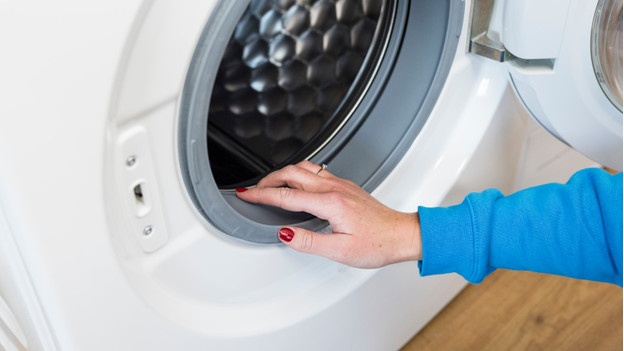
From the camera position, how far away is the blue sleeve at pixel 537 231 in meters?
0.57

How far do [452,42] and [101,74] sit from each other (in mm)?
393

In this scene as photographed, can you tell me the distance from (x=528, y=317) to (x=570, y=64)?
17.7 inches

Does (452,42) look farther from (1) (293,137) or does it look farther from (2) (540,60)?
(1) (293,137)

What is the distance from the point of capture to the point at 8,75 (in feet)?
1.14

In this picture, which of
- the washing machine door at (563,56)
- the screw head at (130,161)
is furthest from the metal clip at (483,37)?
the screw head at (130,161)

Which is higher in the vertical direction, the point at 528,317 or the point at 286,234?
the point at 286,234

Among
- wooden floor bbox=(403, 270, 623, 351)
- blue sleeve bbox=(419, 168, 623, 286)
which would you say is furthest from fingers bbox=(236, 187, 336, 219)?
wooden floor bbox=(403, 270, 623, 351)

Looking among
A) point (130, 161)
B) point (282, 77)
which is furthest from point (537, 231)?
point (282, 77)

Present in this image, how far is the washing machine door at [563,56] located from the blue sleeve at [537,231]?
0.13m

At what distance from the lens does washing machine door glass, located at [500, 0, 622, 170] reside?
0.62m

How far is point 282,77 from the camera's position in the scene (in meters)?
0.97

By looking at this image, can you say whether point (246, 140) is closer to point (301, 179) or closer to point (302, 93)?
point (302, 93)

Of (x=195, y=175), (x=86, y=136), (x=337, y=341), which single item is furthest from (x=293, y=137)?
(x=86, y=136)

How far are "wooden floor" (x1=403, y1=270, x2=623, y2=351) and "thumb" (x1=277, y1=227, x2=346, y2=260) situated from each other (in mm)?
389
